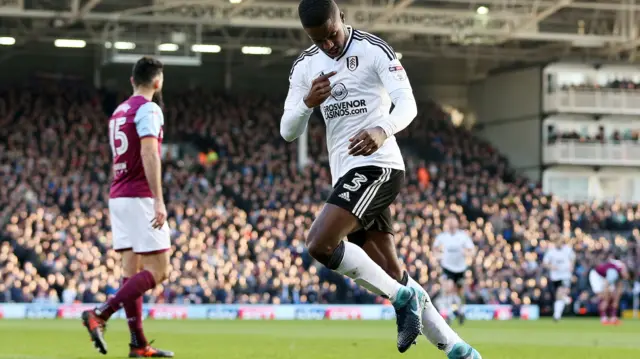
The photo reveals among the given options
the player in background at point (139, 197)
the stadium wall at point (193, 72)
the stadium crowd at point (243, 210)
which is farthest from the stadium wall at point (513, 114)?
the player in background at point (139, 197)

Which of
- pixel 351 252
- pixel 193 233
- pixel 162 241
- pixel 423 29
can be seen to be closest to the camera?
pixel 351 252

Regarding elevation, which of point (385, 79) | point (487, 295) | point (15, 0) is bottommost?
point (487, 295)

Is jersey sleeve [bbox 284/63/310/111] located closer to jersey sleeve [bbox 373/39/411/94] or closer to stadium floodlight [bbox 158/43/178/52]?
jersey sleeve [bbox 373/39/411/94]

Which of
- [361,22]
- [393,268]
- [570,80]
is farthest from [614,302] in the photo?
[570,80]

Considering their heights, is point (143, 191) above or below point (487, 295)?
above

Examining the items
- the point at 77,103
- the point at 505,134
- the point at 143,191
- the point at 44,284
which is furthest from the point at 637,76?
the point at 143,191

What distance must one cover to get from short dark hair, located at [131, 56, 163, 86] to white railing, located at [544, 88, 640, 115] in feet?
139

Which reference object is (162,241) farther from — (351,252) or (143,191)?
(351,252)

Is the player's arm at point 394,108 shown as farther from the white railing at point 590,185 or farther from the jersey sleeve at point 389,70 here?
the white railing at point 590,185

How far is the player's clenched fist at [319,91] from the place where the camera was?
26.8 ft

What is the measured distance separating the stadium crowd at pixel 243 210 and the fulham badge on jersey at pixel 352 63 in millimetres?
22882

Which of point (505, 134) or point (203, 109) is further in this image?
point (505, 134)

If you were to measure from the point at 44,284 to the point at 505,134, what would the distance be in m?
29.2

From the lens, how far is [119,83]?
51.7 metres
